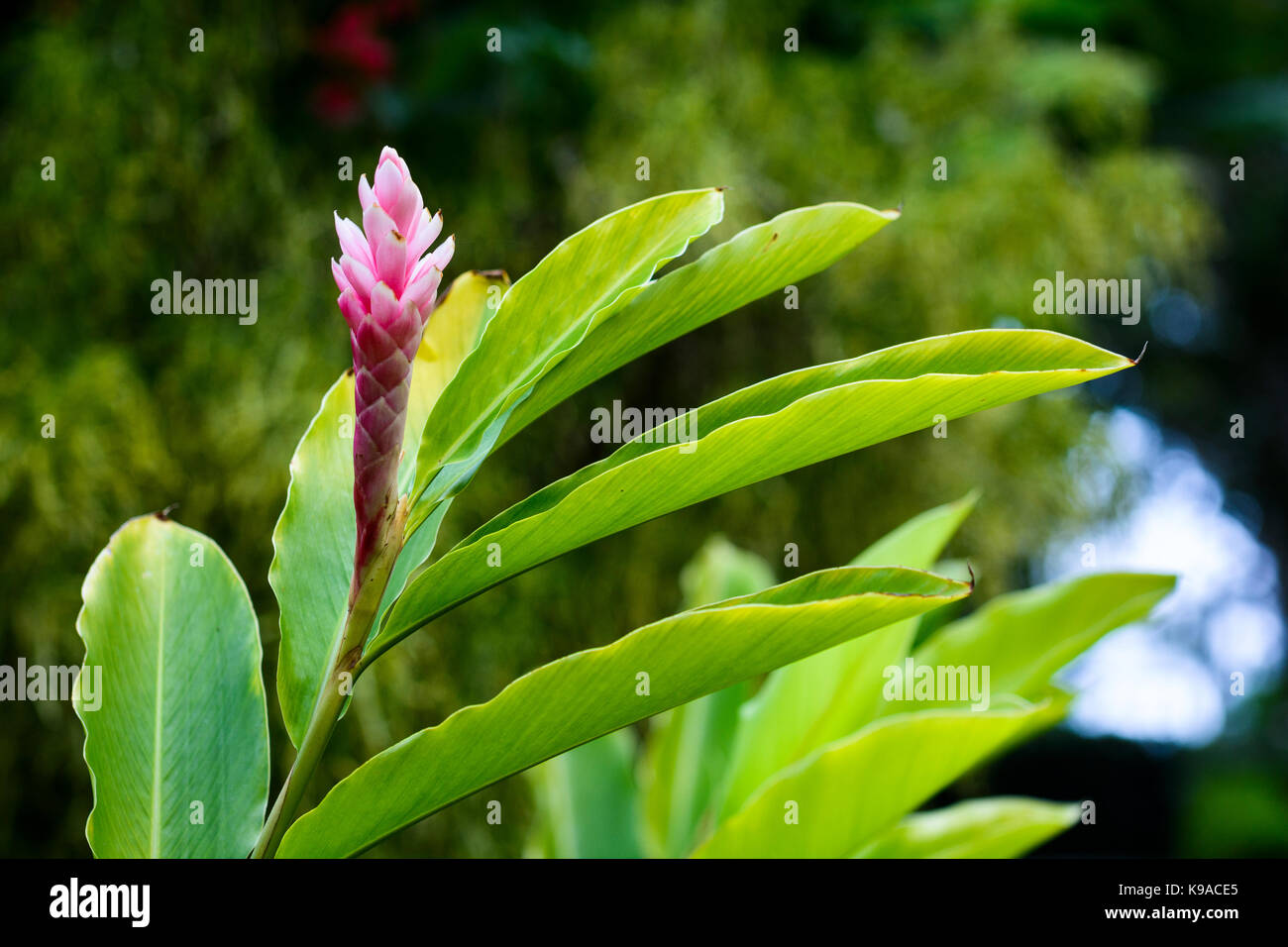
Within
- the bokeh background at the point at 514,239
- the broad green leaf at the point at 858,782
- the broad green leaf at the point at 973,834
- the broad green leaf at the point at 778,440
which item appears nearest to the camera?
the broad green leaf at the point at 778,440

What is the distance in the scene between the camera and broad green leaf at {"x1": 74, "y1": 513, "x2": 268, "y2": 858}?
37 centimetres

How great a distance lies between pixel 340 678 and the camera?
330mm

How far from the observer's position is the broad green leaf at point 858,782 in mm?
502

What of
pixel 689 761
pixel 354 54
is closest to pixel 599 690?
pixel 689 761

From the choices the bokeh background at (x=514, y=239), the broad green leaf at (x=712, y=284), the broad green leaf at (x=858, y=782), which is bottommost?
the broad green leaf at (x=858, y=782)

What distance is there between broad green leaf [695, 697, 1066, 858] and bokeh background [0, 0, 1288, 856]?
1134 mm

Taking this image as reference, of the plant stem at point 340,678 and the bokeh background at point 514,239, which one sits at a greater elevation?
the bokeh background at point 514,239

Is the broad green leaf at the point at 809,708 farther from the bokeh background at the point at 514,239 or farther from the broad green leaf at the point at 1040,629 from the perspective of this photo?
the bokeh background at the point at 514,239

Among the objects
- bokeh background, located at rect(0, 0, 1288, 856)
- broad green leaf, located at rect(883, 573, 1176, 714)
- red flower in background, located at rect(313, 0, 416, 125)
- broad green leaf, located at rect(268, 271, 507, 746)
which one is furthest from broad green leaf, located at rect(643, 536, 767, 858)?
red flower in background, located at rect(313, 0, 416, 125)

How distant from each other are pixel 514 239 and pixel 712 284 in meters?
1.57

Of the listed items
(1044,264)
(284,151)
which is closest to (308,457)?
(284,151)

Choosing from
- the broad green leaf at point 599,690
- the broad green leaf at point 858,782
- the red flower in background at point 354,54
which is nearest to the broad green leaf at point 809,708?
the broad green leaf at point 858,782

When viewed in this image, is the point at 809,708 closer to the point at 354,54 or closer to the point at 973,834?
the point at 973,834
